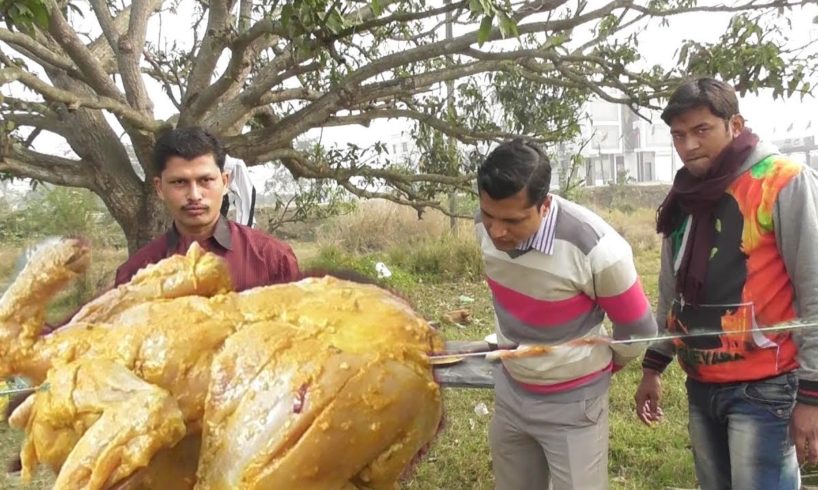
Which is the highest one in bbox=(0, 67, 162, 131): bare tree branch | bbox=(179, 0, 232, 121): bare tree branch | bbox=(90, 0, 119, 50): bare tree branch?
bbox=(90, 0, 119, 50): bare tree branch

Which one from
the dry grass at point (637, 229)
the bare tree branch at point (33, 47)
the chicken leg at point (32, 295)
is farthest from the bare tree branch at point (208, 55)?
the dry grass at point (637, 229)

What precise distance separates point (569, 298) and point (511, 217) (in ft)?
1.28

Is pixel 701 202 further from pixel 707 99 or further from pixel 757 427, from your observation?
pixel 757 427

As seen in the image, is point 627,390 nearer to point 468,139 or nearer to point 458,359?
point 468,139

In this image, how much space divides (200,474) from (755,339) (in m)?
1.77

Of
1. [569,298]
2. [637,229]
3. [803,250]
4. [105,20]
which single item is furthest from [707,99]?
[637,229]

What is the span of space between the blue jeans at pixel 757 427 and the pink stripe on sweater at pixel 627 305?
43 centimetres

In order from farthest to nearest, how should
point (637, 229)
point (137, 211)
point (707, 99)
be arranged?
point (637, 229) < point (137, 211) < point (707, 99)

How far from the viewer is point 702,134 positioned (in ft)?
7.42

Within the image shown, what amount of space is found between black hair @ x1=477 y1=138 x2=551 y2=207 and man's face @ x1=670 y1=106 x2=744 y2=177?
530 mm

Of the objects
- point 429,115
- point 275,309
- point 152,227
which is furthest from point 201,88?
point 275,309

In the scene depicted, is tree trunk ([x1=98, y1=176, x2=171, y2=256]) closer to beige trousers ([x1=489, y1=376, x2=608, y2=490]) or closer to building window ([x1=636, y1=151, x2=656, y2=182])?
beige trousers ([x1=489, y1=376, x2=608, y2=490])

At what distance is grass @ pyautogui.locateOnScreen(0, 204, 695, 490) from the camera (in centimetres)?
335

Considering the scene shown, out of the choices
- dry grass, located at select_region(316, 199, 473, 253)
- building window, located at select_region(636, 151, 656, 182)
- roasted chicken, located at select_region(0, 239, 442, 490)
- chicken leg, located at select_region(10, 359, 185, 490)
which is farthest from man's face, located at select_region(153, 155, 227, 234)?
building window, located at select_region(636, 151, 656, 182)
